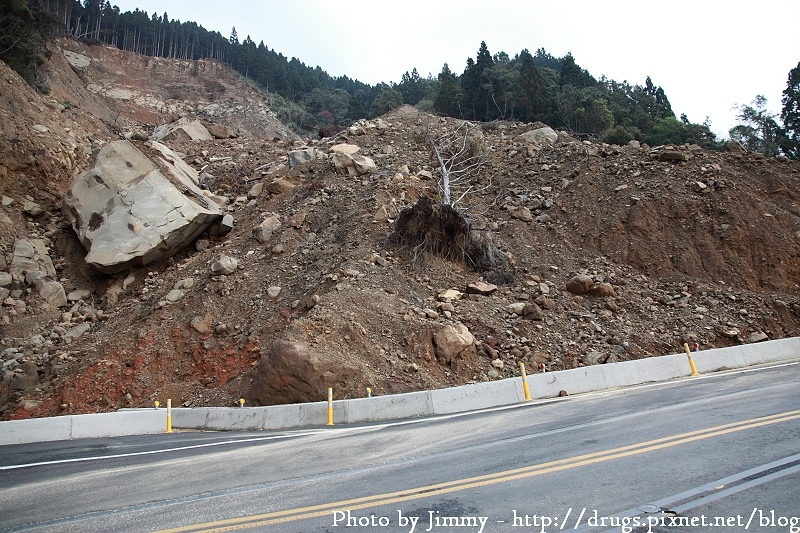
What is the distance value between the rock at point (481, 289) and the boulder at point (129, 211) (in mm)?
11058

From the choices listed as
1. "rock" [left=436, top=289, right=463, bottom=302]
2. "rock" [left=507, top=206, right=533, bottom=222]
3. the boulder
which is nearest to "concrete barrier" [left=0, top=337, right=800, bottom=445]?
"rock" [left=436, top=289, right=463, bottom=302]

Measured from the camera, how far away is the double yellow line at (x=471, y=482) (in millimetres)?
4574

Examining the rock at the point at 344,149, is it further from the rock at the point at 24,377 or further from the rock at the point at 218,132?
the rock at the point at 24,377

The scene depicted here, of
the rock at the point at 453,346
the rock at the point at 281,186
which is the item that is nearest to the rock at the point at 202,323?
the rock at the point at 453,346

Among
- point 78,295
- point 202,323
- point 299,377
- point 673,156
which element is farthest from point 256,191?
point 673,156

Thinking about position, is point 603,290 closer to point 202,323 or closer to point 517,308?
point 517,308

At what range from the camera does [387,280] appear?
17.0 m

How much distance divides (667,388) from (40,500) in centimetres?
1143

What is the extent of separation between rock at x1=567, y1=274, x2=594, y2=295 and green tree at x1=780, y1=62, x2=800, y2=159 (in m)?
33.7

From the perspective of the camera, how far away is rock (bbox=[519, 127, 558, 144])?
97.0 feet

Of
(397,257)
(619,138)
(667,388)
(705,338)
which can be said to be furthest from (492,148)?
(667,388)

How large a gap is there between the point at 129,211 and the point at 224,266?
499 centimetres

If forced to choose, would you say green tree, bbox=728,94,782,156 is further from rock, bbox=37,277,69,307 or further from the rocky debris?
rock, bbox=37,277,69,307

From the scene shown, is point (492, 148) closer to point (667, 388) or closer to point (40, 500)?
point (667, 388)
